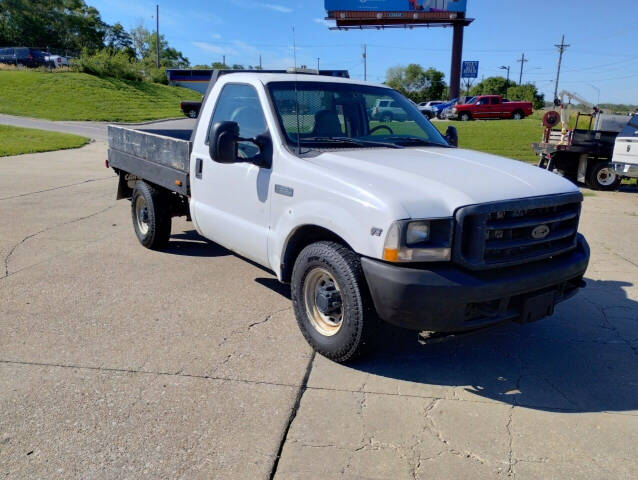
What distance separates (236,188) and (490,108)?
3670 cm

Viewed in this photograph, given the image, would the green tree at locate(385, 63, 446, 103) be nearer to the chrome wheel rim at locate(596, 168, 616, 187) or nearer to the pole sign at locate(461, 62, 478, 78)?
the pole sign at locate(461, 62, 478, 78)

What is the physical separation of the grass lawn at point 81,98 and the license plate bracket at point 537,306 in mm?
32346

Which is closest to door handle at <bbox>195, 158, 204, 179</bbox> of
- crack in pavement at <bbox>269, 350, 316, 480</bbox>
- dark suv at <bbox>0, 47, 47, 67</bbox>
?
crack in pavement at <bbox>269, 350, 316, 480</bbox>

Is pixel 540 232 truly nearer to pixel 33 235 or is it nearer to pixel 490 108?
pixel 33 235

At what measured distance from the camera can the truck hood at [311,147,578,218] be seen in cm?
Result: 338

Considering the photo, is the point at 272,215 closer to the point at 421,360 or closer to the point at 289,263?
the point at 289,263

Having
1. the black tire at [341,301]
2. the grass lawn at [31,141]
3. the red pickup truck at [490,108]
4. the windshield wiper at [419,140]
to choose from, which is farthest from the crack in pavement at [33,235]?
the red pickup truck at [490,108]

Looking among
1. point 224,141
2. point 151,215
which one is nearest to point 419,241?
point 224,141

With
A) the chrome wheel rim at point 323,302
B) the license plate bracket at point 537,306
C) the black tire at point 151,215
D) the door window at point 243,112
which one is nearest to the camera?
the license plate bracket at point 537,306

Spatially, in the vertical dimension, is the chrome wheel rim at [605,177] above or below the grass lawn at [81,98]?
below

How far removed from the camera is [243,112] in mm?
4848

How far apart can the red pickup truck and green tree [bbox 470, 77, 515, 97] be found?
45350 millimetres

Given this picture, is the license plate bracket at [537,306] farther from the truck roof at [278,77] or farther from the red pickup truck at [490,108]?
the red pickup truck at [490,108]

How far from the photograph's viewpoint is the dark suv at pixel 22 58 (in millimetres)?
53906
